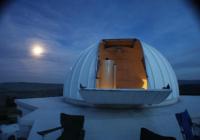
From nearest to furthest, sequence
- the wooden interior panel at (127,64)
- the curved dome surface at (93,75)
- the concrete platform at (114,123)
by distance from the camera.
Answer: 1. the concrete platform at (114,123)
2. the curved dome surface at (93,75)
3. the wooden interior panel at (127,64)

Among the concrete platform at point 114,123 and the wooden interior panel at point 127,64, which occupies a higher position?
the wooden interior panel at point 127,64

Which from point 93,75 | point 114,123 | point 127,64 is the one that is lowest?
point 114,123

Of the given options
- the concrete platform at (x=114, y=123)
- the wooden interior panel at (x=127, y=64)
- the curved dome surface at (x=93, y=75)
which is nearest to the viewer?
the concrete platform at (x=114, y=123)

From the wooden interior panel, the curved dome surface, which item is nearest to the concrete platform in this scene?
the curved dome surface

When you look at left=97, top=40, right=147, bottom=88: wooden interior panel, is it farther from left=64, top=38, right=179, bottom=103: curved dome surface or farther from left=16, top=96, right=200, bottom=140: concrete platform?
left=16, top=96, right=200, bottom=140: concrete platform

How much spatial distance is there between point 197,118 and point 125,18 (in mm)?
4264

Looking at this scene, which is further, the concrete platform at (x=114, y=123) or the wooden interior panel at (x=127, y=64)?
the wooden interior panel at (x=127, y=64)

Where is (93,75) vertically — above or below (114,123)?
above

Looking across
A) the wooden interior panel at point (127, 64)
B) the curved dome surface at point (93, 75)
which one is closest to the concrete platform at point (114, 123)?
the curved dome surface at point (93, 75)

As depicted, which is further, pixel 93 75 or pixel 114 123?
pixel 93 75

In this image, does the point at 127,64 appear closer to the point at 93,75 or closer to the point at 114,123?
the point at 93,75

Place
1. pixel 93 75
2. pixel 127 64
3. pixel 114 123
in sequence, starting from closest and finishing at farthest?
pixel 114 123
pixel 93 75
pixel 127 64

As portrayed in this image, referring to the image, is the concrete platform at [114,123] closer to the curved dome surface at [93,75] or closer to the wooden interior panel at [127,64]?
the curved dome surface at [93,75]

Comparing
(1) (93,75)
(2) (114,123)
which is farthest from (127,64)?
(2) (114,123)
